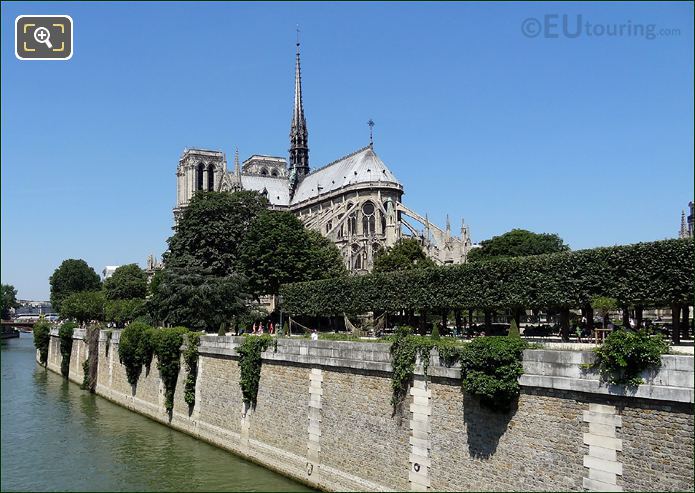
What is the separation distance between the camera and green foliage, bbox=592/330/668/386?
1361cm

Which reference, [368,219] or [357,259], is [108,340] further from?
[368,219]

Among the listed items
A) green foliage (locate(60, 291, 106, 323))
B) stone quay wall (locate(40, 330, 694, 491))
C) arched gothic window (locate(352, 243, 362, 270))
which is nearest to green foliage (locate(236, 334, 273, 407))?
stone quay wall (locate(40, 330, 694, 491))

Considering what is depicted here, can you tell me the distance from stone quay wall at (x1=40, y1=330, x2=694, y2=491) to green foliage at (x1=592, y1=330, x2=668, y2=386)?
21 cm

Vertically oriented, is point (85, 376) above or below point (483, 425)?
below

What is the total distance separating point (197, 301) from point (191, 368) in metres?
11.5

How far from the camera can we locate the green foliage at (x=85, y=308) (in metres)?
80.9

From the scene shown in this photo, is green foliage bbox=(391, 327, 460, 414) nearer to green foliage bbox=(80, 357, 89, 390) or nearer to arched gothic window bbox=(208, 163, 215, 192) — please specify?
green foliage bbox=(80, 357, 89, 390)

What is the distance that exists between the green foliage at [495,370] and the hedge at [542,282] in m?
9.53

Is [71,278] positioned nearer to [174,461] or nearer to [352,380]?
[174,461]

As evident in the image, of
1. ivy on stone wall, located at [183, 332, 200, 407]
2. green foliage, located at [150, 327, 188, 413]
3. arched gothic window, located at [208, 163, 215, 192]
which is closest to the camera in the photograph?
ivy on stone wall, located at [183, 332, 200, 407]

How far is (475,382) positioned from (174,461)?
47.4 ft

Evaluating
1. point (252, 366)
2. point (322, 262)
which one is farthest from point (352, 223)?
point (252, 366)

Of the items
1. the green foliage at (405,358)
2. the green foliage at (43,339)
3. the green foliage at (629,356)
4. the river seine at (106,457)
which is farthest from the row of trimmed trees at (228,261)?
the green foliage at (629,356)

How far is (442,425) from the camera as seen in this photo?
18188mm
